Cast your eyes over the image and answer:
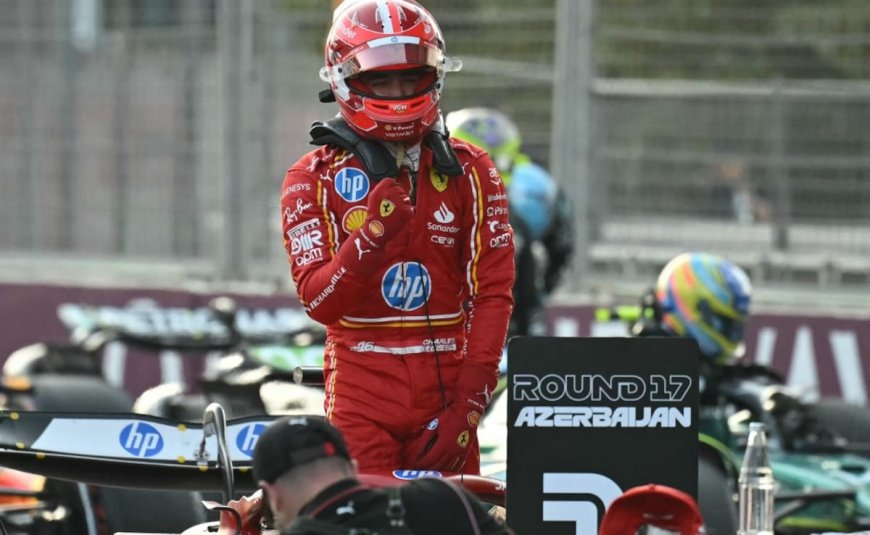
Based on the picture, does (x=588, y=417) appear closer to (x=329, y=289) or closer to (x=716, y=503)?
(x=329, y=289)

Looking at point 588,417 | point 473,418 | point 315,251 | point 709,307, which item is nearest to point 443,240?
point 315,251

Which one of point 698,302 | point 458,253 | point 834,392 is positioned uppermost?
point 458,253

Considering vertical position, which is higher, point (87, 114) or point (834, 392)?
point (87, 114)

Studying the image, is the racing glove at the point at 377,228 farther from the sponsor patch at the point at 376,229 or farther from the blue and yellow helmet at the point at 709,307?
the blue and yellow helmet at the point at 709,307

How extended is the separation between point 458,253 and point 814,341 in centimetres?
649

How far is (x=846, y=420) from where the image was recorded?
9.31 metres

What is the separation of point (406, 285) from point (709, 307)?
3642mm

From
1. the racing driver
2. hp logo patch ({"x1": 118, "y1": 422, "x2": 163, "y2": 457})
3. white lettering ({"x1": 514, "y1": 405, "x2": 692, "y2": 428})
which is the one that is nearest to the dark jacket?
white lettering ({"x1": 514, "y1": 405, "x2": 692, "y2": 428})

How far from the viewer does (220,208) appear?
12.8 m

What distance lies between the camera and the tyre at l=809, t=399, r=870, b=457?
9258 millimetres

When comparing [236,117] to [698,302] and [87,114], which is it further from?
[698,302]

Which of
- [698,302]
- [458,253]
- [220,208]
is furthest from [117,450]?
[220,208]

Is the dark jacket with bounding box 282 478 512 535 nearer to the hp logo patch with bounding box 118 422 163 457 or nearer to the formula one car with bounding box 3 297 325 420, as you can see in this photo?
the hp logo patch with bounding box 118 422 163 457

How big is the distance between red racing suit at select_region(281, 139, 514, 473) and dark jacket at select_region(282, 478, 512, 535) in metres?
1.15
